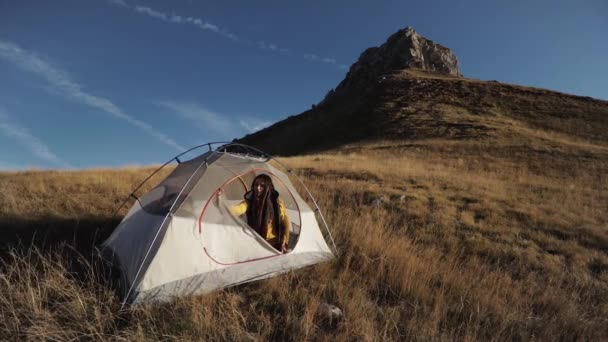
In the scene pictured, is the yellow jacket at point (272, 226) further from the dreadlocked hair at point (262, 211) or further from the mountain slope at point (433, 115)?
the mountain slope at point (433, 115)

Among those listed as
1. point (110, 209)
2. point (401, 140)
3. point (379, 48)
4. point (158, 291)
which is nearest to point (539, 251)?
point (158, 291)

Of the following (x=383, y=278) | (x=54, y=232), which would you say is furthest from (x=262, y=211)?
(x=54, y=232)

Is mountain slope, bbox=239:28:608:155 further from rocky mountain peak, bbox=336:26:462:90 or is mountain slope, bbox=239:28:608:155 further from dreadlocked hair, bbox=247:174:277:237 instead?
dreadlocked hair, bbox=247:174:277:237

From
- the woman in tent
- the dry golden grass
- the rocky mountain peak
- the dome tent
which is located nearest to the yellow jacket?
the woman in tent

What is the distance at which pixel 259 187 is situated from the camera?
6113mm

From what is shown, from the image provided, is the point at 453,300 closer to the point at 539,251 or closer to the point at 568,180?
the point at 539,251

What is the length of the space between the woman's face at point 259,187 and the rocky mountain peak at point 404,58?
175 ft

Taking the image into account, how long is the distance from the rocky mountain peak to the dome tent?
53589 mm

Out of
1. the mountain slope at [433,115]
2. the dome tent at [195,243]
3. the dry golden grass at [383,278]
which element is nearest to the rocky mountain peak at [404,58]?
the mountain slope at [433,115]

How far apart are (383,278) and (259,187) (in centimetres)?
245

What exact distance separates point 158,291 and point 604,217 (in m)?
13.2

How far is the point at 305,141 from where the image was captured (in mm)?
43500

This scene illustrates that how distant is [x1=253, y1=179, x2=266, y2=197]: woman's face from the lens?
6.10 metres

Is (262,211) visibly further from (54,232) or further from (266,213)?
(54,232)
